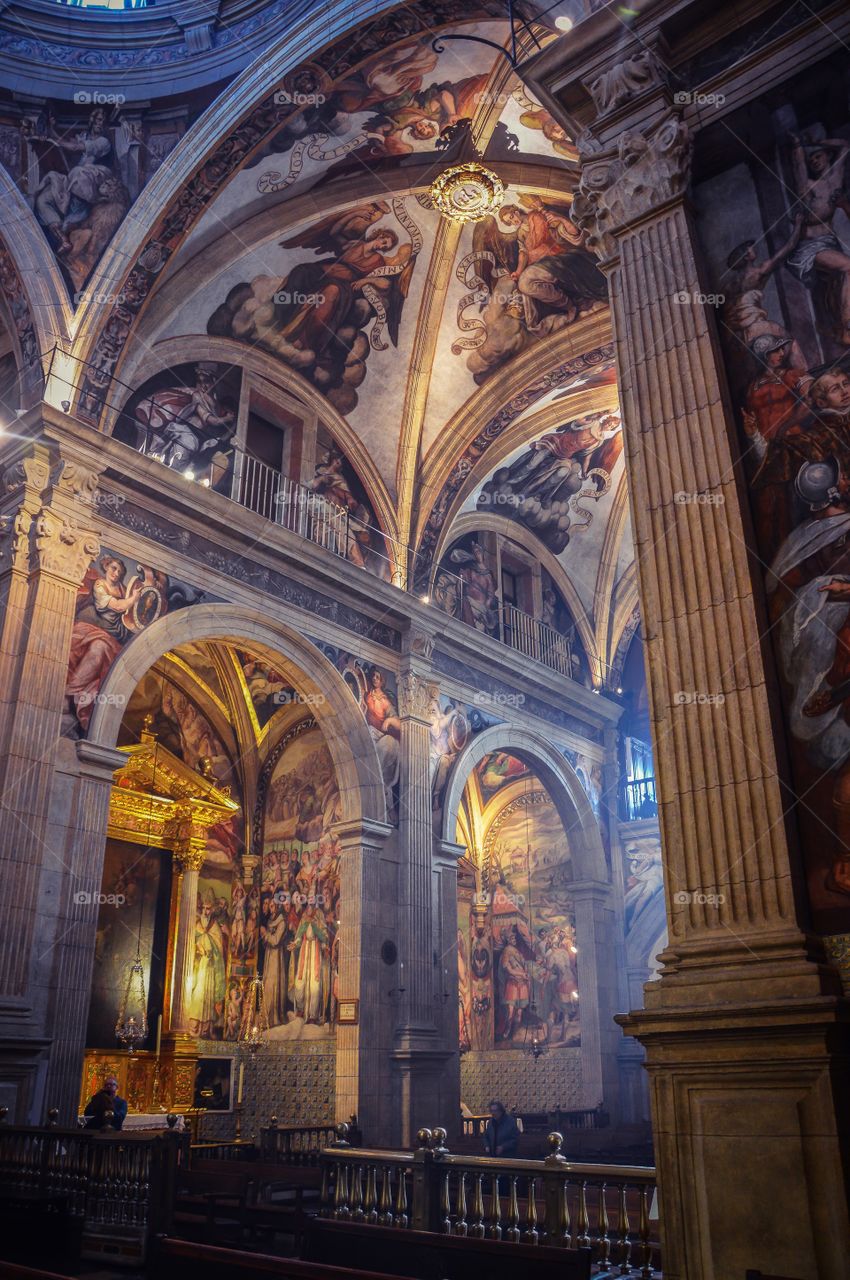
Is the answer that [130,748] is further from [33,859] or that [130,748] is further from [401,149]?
[401,149]

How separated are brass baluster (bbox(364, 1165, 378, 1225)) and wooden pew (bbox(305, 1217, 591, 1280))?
1.29 m

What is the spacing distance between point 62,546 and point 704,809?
7788 mm

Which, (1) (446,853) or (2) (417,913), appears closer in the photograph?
(2) (417,913)

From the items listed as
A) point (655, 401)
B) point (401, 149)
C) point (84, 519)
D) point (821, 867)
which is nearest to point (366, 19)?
point (401, 149)

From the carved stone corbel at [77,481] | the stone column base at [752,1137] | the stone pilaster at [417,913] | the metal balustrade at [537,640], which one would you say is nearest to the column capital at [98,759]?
the carved stone corbel at [77,481]

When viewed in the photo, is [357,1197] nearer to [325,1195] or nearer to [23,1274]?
[325,1195]

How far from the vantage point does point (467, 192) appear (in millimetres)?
12570

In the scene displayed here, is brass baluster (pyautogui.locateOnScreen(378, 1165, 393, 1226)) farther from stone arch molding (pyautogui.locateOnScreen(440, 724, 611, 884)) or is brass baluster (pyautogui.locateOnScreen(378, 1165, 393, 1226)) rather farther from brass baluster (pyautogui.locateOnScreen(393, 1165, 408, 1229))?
stone arch molding (pyautogui.locateOnScreen(440, 724, 611, 884))

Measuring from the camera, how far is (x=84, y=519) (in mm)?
11023

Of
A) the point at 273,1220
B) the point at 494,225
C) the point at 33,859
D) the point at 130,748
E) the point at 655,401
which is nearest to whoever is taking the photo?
the point at 655,401

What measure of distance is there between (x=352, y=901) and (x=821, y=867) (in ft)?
30.4

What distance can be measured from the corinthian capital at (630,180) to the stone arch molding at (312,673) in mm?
6936

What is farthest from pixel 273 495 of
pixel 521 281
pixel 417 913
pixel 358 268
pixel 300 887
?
pixel 300 887

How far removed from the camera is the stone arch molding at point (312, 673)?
12.0 metres
